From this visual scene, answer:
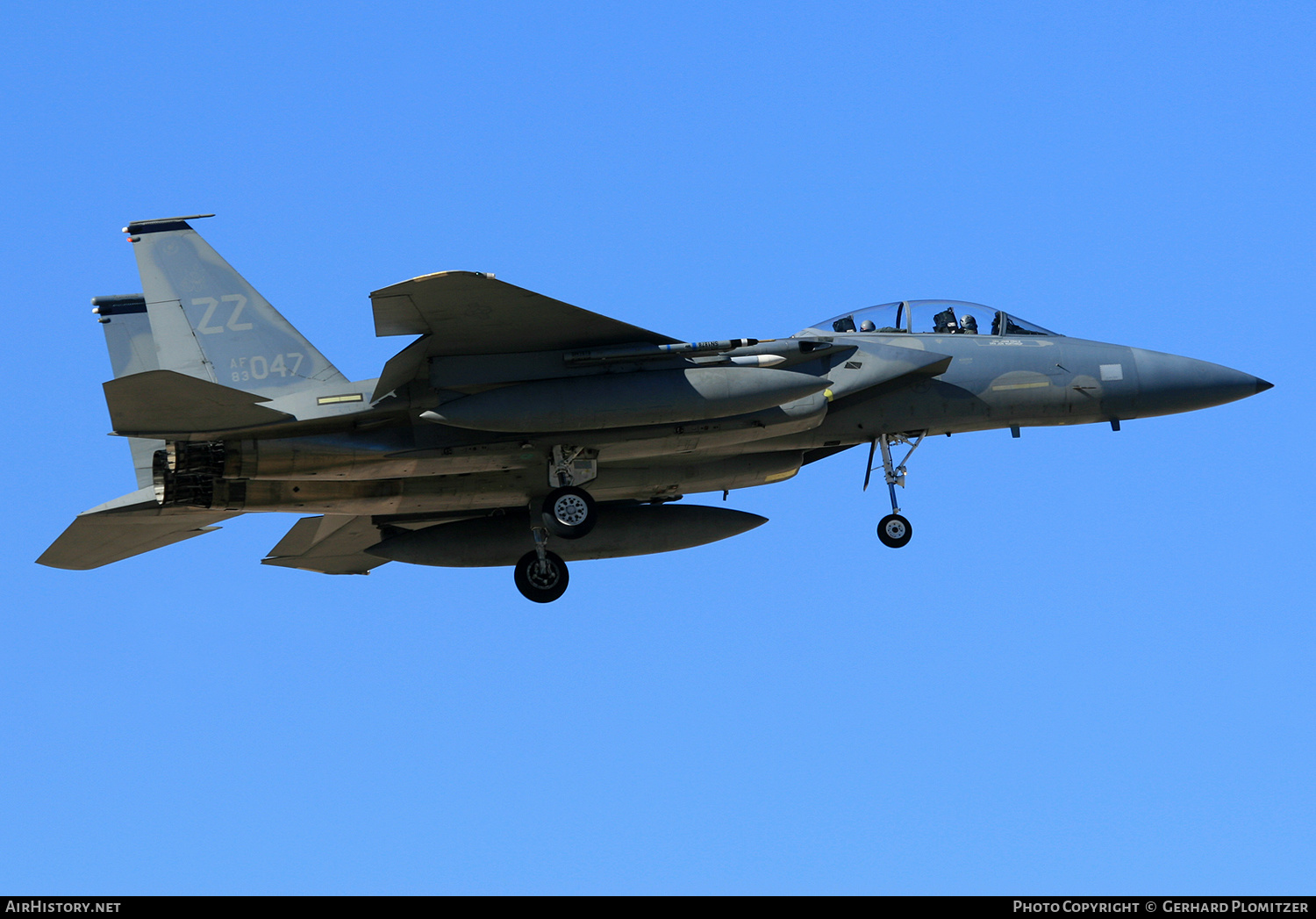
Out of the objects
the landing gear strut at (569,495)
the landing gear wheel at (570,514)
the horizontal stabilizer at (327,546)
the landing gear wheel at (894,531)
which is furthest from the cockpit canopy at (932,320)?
the horizontal stabilizer at (327,546)

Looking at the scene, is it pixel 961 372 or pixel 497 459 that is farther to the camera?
pixel 961 372

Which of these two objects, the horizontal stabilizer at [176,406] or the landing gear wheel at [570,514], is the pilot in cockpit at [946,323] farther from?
the horizontal stabilizer at [176,406]

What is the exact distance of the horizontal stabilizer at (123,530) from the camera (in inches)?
707

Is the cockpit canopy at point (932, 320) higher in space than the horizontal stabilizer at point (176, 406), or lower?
higher

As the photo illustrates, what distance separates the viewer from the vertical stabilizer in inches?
701

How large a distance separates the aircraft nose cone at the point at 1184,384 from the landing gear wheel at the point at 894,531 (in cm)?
358

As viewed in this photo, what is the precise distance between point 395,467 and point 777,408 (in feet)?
14.9

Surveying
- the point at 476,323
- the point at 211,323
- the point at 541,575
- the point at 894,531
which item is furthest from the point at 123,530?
the point at 894,531

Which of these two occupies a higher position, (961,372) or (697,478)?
(961,372)

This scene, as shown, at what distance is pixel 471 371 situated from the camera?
53.1 ft
